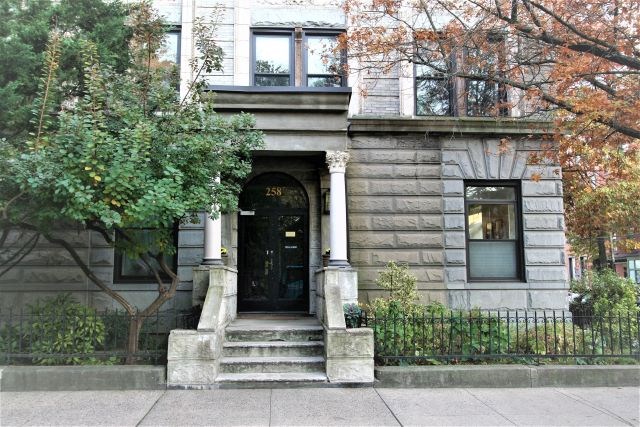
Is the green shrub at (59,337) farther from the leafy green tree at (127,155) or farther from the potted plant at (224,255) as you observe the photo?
the potted plant at (224,255)

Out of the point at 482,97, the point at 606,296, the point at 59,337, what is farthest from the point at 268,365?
the point at 606,296

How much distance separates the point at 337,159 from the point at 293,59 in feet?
10.5

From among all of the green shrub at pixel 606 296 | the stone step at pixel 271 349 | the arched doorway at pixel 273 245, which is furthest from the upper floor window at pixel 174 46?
the green shrub at pixel 606 296

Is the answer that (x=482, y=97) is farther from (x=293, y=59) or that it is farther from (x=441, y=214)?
(x=293, y=59)

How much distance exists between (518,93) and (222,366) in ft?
30.0

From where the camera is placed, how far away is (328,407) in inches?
253

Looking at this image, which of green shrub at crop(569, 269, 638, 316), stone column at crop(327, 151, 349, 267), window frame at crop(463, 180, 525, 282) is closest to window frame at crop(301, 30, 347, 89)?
stone column at crop(327, 151, 349, 267)

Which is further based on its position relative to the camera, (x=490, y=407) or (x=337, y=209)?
(x=337, y=209)

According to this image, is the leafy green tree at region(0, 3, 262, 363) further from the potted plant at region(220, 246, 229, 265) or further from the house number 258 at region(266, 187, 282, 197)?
the house number 258 at region(266, 187, 282, 197)

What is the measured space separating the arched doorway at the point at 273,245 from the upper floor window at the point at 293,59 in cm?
227

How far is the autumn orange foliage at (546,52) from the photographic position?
25.9ft

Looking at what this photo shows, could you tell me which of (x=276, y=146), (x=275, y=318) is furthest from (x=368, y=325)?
(x=276, y=146)

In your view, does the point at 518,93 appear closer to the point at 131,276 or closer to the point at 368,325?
the point at 368,325

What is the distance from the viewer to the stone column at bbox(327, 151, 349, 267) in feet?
32.2
